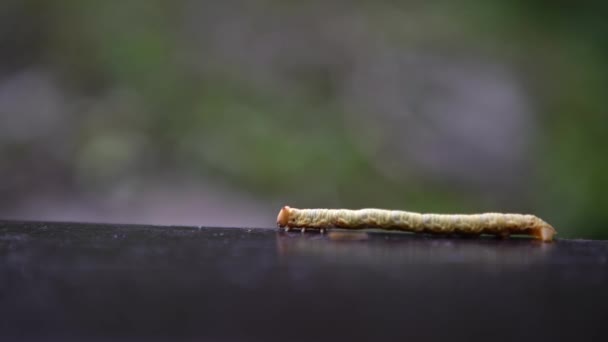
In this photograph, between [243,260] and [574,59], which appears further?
[574,59]

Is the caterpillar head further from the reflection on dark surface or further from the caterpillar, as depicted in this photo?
the reflection on dark surface

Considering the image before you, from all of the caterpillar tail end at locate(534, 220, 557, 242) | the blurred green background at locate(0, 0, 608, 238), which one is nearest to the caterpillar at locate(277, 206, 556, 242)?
the caterpillar tail end at locate(534, 220, 557, 242)

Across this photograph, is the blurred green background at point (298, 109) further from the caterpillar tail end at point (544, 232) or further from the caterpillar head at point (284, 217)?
the caterpillar tail end at point (544, 232)

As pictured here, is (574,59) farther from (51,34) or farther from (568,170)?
(51,34)

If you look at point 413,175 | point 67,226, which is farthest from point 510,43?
point 67,226

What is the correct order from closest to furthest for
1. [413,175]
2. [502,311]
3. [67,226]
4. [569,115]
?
[502,311], [67,226], [413,175], [569,115]

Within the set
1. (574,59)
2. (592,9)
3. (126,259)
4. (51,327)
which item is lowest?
(51,327)

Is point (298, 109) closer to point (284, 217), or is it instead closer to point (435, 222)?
point (284, 217)
